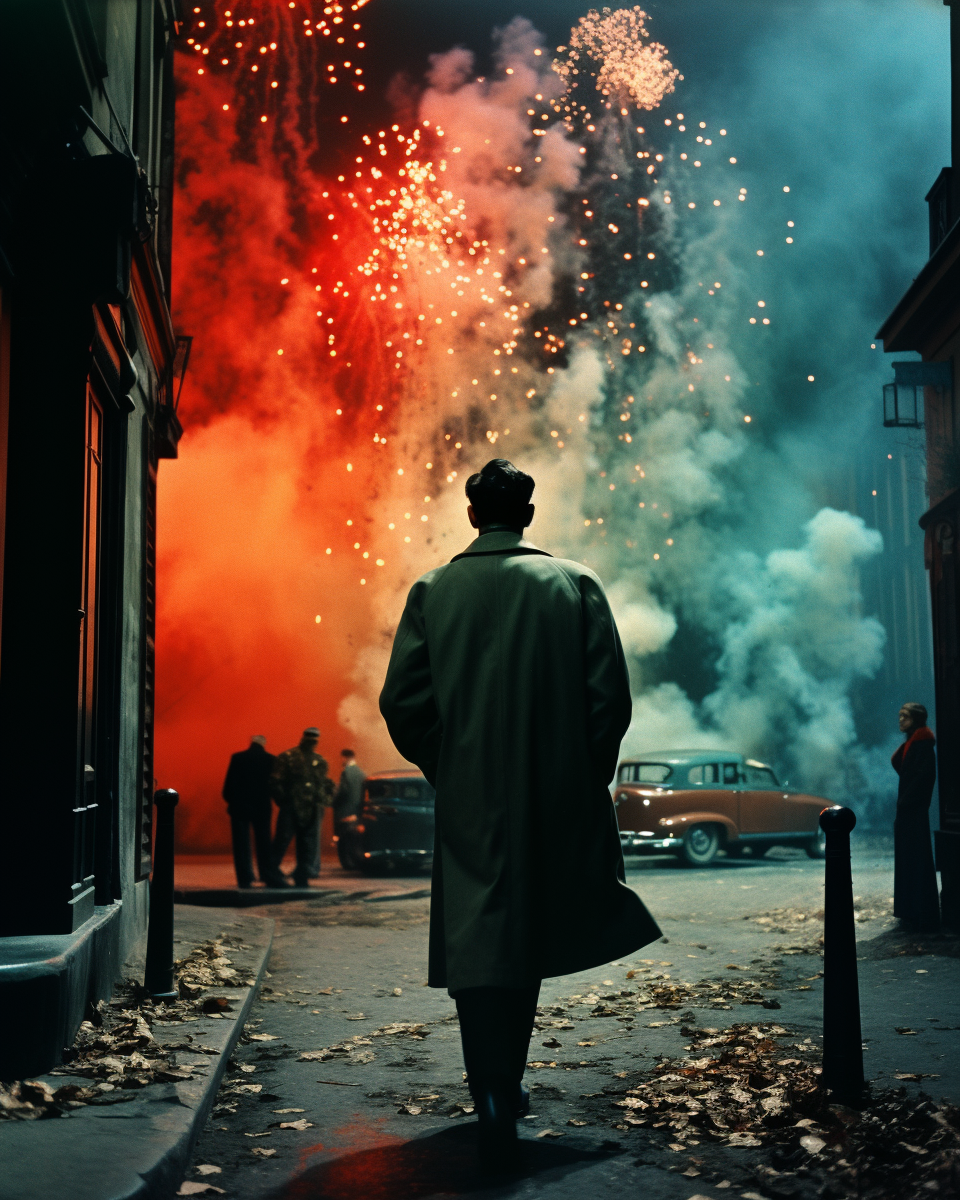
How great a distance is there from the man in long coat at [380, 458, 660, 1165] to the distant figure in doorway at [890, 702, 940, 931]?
18.8 feet

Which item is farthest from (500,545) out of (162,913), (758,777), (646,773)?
(758,777)

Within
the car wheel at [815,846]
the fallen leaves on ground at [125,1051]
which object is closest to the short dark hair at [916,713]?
the fallen leaves on ground at [125,1051]

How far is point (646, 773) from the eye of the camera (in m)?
16.8

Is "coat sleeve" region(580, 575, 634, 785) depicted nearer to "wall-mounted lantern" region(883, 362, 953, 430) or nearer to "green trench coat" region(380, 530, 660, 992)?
"green trench coat" region(380, 530, 660, 992)

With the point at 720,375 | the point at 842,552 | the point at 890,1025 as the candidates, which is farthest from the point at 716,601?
the point at 890,1025

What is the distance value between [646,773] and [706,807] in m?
0.92

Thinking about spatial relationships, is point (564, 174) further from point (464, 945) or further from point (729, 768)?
point (464, 945)

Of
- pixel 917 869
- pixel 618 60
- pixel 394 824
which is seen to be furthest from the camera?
pixel 618 60

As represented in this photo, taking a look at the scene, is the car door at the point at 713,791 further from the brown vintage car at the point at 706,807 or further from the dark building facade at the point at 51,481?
the dark building facade at the point at 51,481

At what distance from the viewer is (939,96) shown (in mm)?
28781

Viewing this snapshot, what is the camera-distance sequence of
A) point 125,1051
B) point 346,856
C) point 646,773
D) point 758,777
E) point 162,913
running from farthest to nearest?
point 758,777, point 646,773, point 346,856, point 162,913, point 125,1051

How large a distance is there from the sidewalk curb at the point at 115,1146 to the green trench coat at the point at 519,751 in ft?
2.77

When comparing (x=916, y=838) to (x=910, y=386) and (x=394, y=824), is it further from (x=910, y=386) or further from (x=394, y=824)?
(x=394, y=824)

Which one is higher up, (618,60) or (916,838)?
(618,60)
